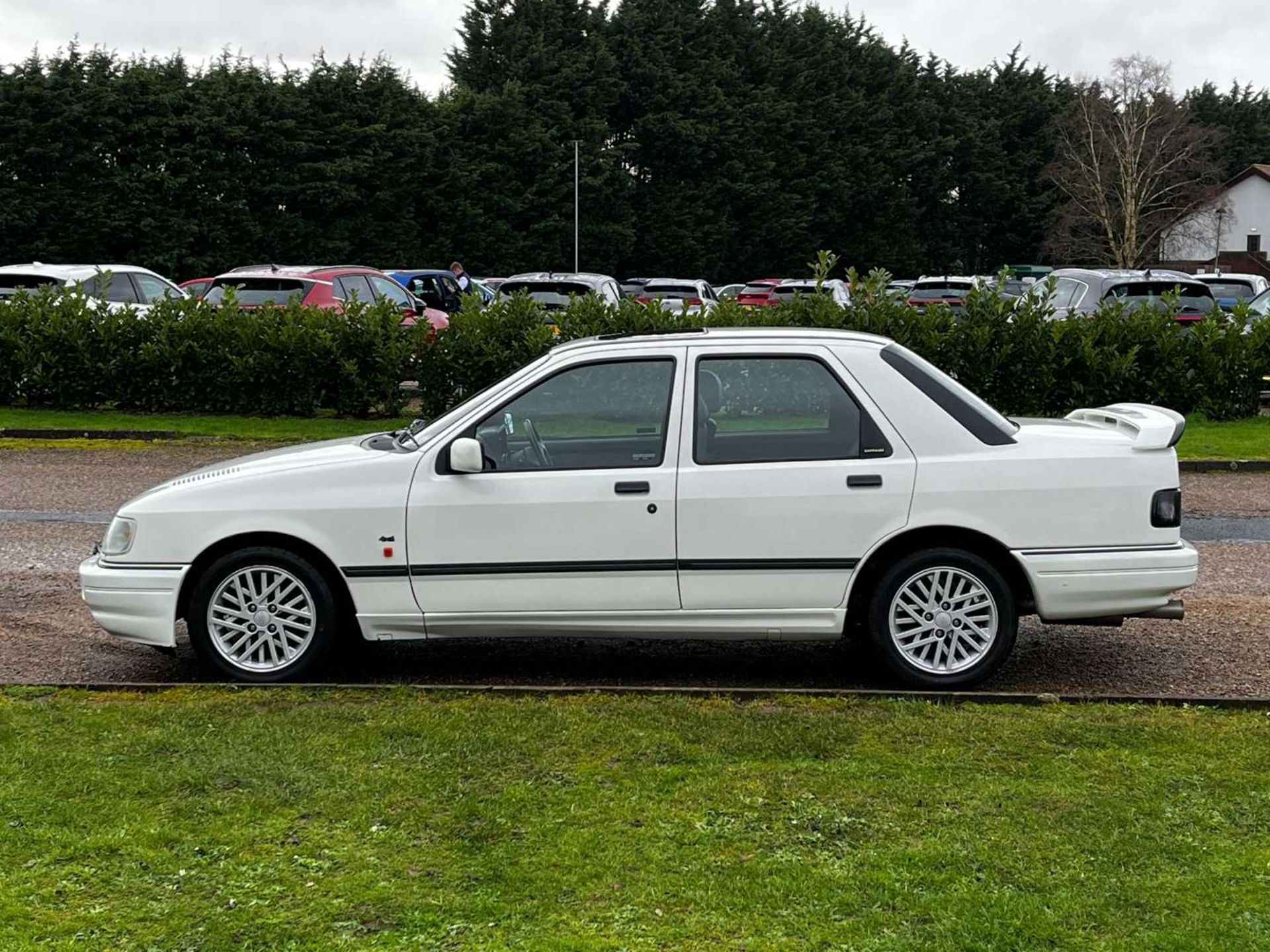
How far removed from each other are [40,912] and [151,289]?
19.6m

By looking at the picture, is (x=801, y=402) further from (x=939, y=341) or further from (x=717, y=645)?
(x=939, y=341)

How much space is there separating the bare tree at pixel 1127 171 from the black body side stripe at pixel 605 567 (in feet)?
216

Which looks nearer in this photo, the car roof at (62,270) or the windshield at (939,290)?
the car roof at (62,270)

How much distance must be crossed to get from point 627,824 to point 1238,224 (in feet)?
257

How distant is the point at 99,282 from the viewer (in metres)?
20.2

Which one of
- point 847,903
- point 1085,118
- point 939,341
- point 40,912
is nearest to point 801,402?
point 847,903

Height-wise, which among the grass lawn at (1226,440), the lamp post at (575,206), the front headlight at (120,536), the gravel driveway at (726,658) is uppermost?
the lamp post at (575,206)

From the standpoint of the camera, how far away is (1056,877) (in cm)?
429

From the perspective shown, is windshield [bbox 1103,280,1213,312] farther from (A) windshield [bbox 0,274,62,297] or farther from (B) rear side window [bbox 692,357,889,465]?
(B) rear side window [bbox 692,357,889,465]

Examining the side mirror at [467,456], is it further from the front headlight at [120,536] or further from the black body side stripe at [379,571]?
the front headlight at [120,536]

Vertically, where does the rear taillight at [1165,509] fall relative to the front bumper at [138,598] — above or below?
above

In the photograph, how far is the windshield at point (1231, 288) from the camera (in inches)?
1075

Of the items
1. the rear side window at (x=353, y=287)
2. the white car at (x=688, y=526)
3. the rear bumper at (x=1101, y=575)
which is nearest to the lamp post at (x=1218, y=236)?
the rear side window at (x=353, y=287)

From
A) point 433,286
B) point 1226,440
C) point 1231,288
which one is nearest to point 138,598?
point 1226,440
